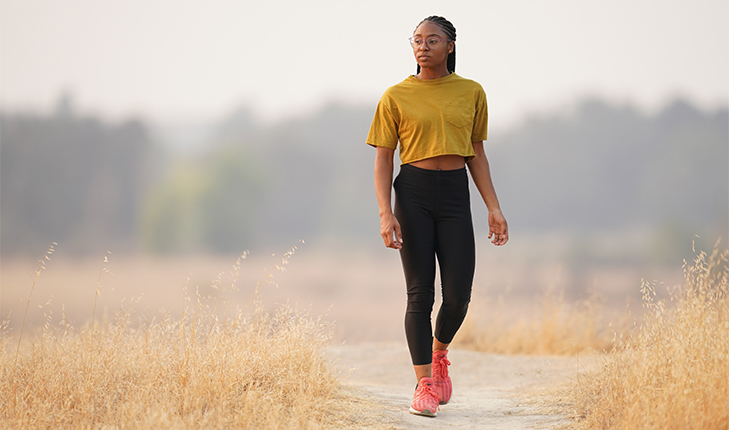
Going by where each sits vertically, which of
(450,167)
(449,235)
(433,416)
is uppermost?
(450,167)

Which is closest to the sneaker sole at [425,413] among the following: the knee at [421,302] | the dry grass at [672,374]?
the knee at [421,302]

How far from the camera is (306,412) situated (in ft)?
10.5

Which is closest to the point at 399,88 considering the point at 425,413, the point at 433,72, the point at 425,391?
the point at 433,72

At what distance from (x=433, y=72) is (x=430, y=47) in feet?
0.50

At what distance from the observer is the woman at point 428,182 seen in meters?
3.36

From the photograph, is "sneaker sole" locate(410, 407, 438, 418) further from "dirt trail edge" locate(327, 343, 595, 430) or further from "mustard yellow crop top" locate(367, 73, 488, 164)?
"mustard yellow crop top" locate(367, 73, 488, 164)

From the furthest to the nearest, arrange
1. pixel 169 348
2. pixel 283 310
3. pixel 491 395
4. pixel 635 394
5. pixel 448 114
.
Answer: pixel 491 395
pixel 283 310
pixel 169 348
pixel 448 114
pixel 635 394

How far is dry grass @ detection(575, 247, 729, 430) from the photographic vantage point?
275cm

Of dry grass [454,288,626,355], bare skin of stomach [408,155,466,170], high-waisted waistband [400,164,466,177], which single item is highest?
bare skin of stomach [408,155,466,170]

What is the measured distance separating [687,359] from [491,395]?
191 centimetres

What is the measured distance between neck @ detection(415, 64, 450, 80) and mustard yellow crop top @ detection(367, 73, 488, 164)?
4 cm

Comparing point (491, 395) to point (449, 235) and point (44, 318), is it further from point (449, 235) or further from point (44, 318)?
point (44, 318)

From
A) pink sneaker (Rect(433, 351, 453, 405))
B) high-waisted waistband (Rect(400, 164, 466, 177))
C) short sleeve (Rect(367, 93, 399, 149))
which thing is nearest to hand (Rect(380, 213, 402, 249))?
high-waisted waistband (Rect(400, 164, 466, 177))

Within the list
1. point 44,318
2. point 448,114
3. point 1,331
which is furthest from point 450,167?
point 1,331
